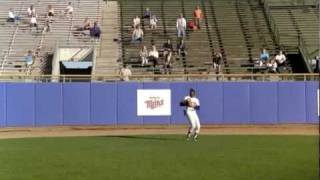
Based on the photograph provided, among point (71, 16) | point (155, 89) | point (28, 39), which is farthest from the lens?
point (71, 16)

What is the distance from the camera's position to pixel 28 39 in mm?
40938

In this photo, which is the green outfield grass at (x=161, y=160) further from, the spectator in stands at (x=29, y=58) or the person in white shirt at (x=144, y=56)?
the spectator in stands at (x=29, y=58)

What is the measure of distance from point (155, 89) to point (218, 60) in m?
5.82

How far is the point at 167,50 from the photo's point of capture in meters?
38.2

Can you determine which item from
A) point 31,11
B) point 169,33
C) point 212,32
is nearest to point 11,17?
point 31,11

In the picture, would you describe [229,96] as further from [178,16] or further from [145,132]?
[178,16]

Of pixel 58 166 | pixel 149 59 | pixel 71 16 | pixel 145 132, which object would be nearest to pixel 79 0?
pixel 71 16

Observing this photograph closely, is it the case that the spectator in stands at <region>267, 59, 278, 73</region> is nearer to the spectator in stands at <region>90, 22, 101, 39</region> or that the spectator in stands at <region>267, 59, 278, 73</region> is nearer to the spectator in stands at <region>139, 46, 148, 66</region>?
the spectator in stands at <region>139, 46, 148, 66</region>

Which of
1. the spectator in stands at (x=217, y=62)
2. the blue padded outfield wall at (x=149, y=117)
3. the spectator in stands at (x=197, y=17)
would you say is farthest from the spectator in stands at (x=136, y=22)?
the blue padded outfield wall at (x=149, y=117)

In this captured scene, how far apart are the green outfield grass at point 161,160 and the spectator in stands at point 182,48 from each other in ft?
53.7

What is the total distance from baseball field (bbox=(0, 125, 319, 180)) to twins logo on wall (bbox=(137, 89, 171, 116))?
29.7ft

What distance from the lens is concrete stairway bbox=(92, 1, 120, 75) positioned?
37875mm

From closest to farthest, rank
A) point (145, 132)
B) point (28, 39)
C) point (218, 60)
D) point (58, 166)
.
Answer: point (58, 166) → point (145, 132) → point (218, 60) → point (28, 39)

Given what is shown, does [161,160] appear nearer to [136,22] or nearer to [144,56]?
[144,56]
